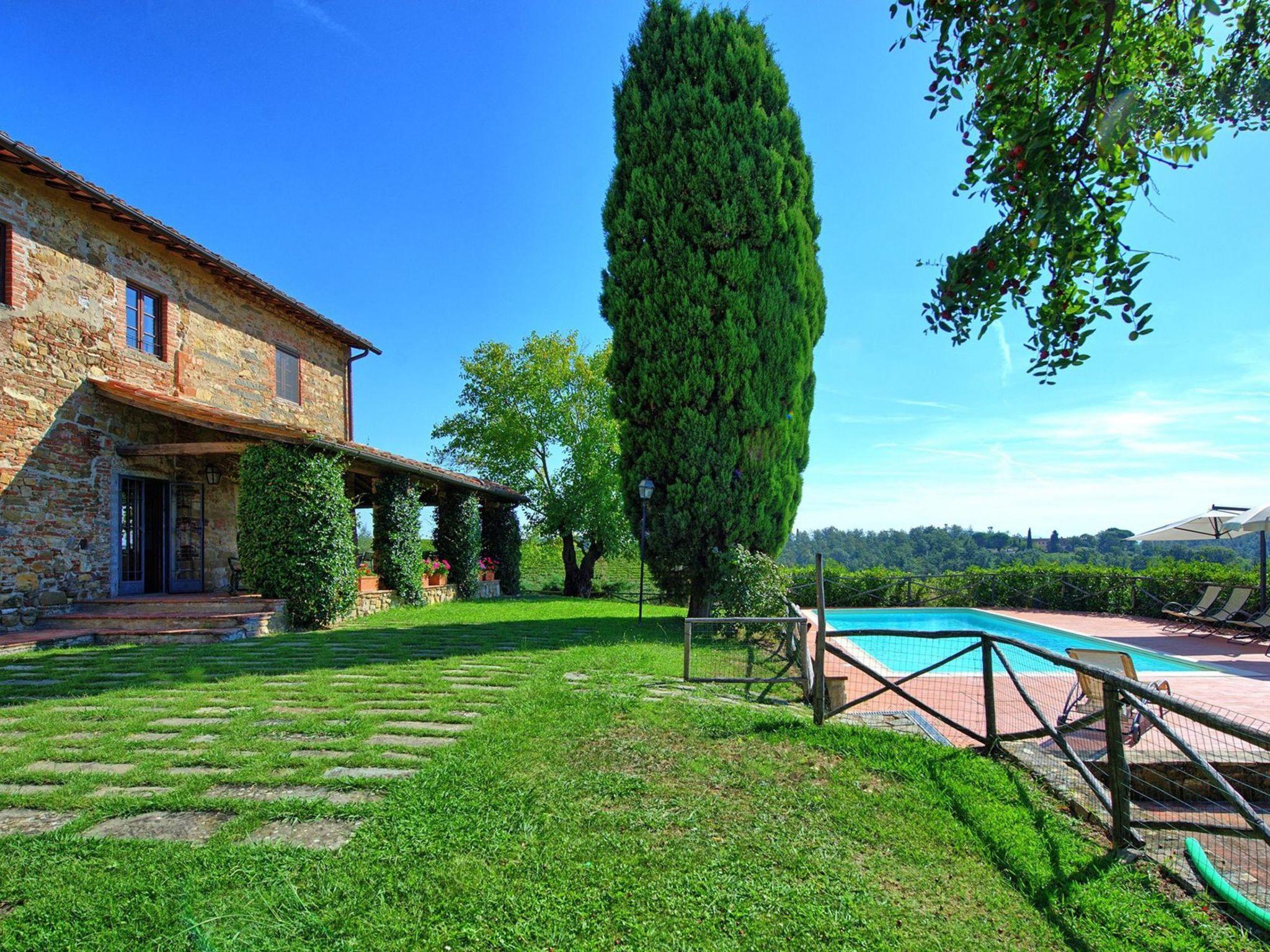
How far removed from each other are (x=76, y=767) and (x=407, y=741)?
1.75 metres

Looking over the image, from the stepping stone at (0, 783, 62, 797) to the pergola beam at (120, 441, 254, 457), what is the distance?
7.11 metres

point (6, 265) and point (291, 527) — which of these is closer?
point (6, 265)

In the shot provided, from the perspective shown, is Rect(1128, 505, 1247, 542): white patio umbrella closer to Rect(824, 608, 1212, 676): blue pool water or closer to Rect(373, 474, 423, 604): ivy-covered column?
Rect(824, 608, 1212, 676): blue pool water

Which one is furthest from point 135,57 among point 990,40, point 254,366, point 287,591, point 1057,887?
point 1057,887

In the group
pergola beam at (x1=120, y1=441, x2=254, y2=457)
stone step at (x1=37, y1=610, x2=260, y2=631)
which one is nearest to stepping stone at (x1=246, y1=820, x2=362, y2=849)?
stone step at (x1=37, y1=610, x2=260, y2=631)

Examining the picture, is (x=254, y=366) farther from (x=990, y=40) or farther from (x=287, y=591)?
(x=990, y=40)

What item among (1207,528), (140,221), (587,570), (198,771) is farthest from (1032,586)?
(140,221)

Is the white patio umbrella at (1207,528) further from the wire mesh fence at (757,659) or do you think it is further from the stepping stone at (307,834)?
the stepping stone at (307,834)

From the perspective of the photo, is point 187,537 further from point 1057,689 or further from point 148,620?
point 1057,689

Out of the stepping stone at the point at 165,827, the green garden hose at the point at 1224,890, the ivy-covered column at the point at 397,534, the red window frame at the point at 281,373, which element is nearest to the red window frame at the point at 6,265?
the red window frame at the point at 281,373

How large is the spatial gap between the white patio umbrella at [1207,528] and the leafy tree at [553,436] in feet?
48.1

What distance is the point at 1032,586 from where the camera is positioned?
1652cm

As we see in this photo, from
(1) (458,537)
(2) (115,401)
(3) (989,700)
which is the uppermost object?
(2) (115,401)

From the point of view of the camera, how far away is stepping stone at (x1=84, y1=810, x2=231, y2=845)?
263cm
